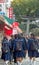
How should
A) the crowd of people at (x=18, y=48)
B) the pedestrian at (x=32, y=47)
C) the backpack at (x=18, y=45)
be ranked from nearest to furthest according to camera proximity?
the crowd of people at (x=18, y=48) < the backpack at (x=18, y=45) < the pedestrian at (x=32, y=47)

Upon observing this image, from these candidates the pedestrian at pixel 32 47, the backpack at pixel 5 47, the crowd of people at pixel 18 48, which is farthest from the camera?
the pedestrian at pixel 32 47

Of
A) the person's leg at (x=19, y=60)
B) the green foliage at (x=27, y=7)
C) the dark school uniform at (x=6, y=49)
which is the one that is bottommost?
the person's leg at (x=19, y=60)

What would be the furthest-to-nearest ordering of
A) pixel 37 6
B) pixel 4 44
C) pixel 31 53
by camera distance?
pixel 37 6 → pixel 31 53 → pixel 4 44

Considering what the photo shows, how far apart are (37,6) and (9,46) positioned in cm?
4972

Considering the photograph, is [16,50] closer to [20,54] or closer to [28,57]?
[20,54]

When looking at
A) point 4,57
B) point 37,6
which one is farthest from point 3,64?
point 37,6

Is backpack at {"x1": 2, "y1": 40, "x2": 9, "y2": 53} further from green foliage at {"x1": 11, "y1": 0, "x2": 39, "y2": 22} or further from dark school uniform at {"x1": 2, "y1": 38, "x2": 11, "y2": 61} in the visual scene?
green foliage at {"x1": 11, "y1": 0, "x2": 39, "y2": 22}

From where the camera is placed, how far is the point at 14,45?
1520cm

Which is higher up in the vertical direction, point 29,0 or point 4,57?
point 29,0

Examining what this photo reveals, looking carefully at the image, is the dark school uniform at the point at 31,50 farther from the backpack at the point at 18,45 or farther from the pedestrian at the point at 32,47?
the backpack at the point at 18,45

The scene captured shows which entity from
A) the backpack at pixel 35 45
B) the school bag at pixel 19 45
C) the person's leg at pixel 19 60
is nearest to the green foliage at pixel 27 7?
the backpack at pixel 35 45

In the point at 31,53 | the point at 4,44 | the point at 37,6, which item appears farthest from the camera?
the point at 37,6

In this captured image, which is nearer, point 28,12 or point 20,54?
point 20,54

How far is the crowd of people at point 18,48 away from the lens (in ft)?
49.4
